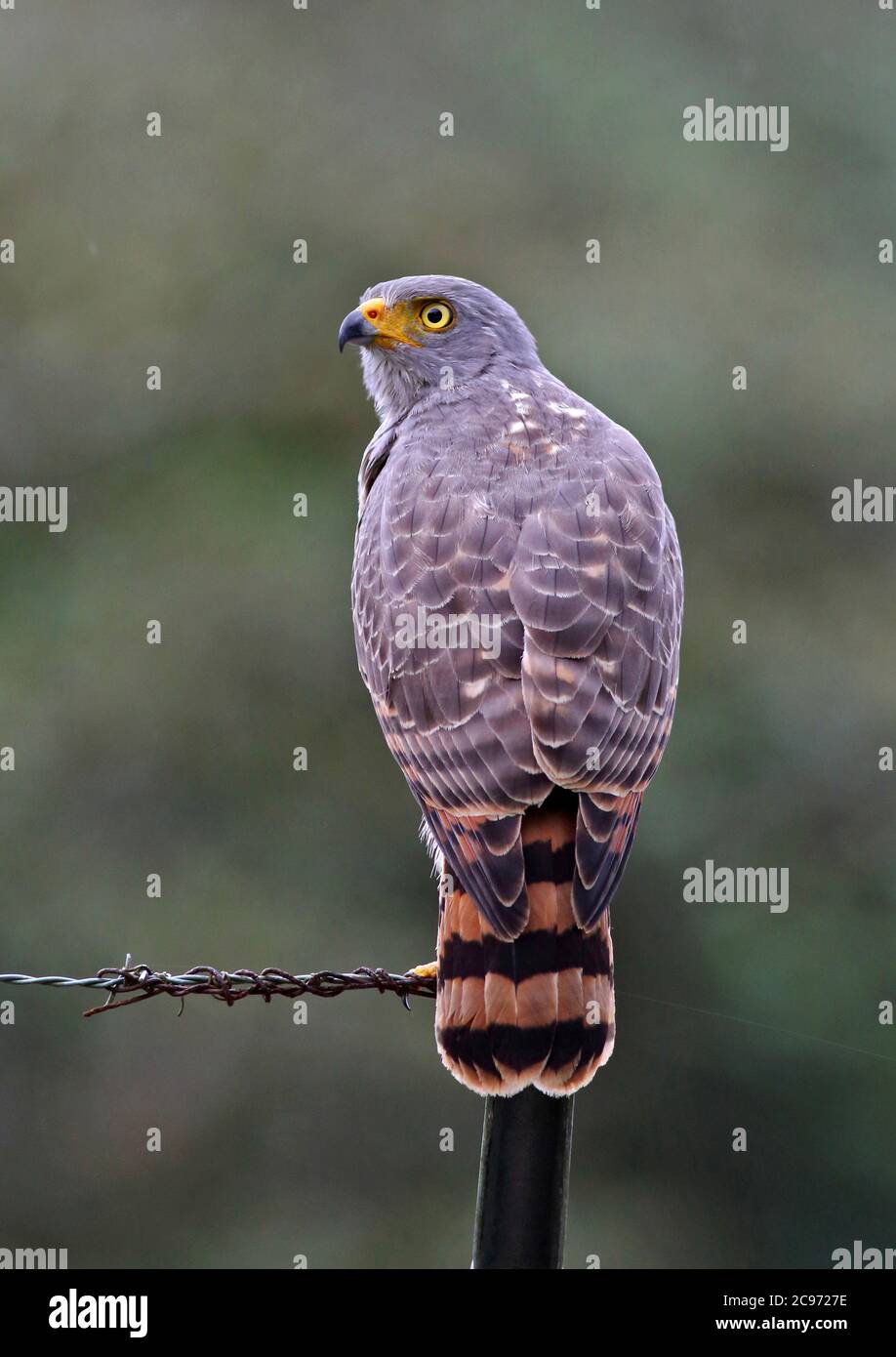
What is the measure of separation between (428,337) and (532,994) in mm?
2274

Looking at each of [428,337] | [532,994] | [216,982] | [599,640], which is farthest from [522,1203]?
[428,337]

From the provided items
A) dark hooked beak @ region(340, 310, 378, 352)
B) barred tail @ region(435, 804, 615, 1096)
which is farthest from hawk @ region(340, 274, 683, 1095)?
dark hooked beak @ region(340, 310, 378, 352)

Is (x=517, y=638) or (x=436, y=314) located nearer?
(x=517, y=638)

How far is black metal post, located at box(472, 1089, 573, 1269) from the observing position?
3463 mm

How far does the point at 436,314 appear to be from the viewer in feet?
17.8

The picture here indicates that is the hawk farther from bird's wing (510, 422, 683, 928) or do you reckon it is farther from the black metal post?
the black metal post

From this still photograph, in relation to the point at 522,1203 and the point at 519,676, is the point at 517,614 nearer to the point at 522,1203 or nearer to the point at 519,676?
the point at 519,676

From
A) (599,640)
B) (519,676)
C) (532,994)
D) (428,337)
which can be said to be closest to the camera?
(532,994)

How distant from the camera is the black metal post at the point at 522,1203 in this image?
346cm

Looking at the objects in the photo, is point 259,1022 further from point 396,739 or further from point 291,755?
point 396,739

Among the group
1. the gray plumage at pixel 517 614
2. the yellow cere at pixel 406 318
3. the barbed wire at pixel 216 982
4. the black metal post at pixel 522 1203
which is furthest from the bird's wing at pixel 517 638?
the yellow cere at pixel 406 318

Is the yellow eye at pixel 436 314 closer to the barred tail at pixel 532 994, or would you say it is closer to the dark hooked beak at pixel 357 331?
the dark hooked beak at pixel 357 331

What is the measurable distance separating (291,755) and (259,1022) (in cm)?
173

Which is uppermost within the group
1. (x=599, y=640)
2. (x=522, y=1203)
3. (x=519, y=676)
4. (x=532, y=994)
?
(x=599, y=640)
